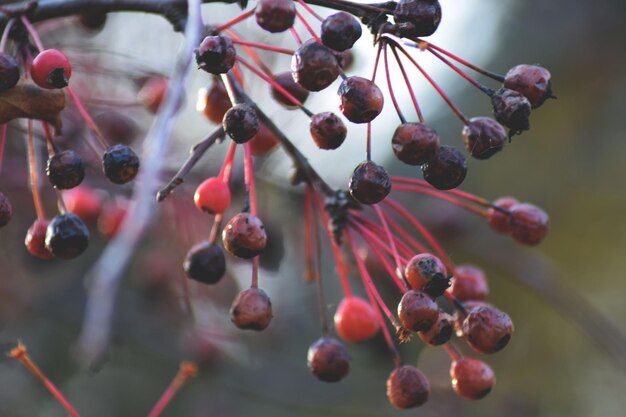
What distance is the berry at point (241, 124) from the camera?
102 cm

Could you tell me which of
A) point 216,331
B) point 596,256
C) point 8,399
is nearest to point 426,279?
point 216,331

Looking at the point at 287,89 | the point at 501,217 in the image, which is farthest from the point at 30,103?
the point at 501,217

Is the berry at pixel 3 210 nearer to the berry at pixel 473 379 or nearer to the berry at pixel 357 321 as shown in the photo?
the berry at pixel 357 321

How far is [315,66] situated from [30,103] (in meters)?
0.47

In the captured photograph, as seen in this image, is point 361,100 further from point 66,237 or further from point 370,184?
point 66,237

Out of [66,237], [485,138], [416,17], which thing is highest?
[416,17]

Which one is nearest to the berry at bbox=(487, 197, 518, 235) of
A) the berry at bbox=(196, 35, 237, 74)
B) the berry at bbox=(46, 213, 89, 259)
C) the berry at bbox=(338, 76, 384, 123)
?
the berry at bbox=(338, 76, 384, 123)

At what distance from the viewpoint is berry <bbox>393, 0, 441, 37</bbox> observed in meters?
1.01

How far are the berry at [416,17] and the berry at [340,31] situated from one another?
61 millimetres

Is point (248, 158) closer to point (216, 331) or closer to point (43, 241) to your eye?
point (43, 241)

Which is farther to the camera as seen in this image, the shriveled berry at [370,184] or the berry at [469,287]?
the berry at [469,287]

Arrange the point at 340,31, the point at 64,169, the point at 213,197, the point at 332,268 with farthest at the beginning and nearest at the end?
the point at 332,268, the point at 213,197, the point at 64,169, the point at 340,31

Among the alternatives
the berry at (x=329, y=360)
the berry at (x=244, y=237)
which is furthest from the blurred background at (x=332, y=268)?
the berry at (x=244, y=237)

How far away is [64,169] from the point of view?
1.10 meters
